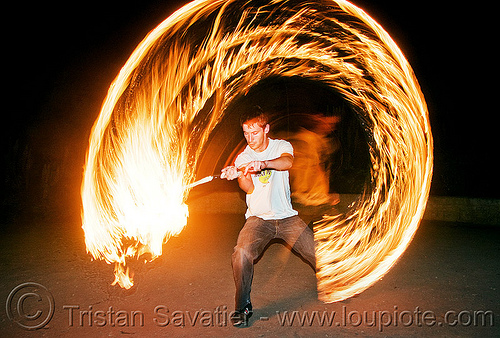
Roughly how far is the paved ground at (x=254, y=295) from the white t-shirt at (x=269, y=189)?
0.99 metres

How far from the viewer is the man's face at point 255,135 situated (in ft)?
13.3

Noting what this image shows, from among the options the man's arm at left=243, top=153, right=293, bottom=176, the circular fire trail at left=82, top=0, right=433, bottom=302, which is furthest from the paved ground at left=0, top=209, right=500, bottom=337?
the man's arm at left=243, top=153, right=293, bottom=176

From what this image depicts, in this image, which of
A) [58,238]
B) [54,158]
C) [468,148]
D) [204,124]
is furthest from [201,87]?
[468,148]

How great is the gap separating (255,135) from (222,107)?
4210 mm

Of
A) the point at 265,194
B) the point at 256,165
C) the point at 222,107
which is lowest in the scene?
the point at 265,194

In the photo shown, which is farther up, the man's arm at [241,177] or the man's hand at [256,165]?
the man's hand at [256,165]

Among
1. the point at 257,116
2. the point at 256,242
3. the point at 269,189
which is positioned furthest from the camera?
the point at 269,189

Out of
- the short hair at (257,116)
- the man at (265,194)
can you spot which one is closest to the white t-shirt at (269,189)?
the man at (265,194)

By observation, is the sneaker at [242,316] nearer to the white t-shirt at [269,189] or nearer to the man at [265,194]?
the man at [265,194]

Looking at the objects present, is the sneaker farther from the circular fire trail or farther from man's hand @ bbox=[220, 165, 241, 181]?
man's hand @ bbox=[220, 165, 241, 181]

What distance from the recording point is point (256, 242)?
3.73 metres

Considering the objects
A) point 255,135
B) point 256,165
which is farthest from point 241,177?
point 255,135

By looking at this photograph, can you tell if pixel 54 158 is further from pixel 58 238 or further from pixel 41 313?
Answer: pixel 41 313

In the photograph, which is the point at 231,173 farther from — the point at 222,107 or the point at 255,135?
the point at 222,107
